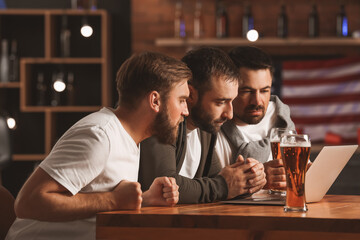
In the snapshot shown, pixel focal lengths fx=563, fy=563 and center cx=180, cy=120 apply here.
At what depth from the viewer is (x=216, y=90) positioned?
6.53 ft

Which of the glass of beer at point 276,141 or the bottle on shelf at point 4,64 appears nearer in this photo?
the glass of beer at point 276,141

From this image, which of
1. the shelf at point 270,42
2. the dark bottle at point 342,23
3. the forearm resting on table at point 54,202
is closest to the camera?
the forearm resting on table at point 54,202

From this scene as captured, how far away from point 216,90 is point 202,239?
80 cm

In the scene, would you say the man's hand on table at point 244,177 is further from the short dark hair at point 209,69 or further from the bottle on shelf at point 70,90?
the bottle on shelf at point 70,90

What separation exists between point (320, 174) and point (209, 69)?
62cm

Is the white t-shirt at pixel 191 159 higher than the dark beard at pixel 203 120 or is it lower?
lower

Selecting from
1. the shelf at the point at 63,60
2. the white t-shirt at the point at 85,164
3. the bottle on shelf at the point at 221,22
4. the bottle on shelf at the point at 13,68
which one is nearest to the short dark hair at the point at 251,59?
the white t-shirt at the point at 85,164

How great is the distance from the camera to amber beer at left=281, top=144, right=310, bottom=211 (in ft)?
4.55

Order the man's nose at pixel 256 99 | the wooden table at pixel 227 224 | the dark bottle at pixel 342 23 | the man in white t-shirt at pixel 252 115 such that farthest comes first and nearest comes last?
the dark bottle at pixel 342 23
the man's nose at pixel 256 99
the man in white t-shirt at pixel 252 115
the wooden table at pixel 227 224

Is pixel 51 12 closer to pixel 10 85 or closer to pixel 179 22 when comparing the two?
pixel 10 85

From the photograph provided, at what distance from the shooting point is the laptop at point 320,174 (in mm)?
1536

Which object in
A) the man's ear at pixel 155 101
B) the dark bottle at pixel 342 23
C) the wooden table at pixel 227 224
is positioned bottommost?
the wooden table at pixel 227 224

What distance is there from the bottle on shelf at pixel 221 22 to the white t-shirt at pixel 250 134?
2.79 metres

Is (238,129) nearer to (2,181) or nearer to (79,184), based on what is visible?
(79,184)
